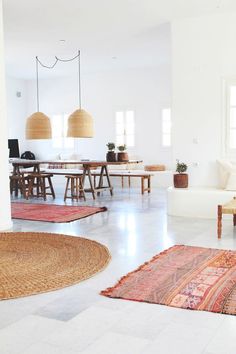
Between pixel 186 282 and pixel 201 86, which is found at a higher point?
pixel 201 86

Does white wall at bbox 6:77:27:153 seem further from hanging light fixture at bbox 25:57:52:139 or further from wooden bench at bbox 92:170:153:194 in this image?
wooden bench at bbox 92:170:153:194

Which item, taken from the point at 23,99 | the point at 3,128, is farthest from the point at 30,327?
the point at 23,99

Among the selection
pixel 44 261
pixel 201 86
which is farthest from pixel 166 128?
pixel 44 261

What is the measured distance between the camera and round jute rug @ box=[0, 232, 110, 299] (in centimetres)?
387

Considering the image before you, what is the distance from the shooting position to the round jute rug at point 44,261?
3873 mm

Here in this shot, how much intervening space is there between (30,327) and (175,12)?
5570mm

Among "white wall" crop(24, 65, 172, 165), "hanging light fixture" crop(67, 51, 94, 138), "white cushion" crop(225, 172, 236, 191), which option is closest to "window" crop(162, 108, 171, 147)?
"white wall" crop(24, 65, 172, 165)

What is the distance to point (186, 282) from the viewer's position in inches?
152

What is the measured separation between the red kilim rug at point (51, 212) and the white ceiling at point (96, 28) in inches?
126

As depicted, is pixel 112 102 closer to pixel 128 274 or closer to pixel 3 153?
pixel 3 153

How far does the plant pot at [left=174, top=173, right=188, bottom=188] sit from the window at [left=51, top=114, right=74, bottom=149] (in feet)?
21.3

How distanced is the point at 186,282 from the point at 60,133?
10.3m

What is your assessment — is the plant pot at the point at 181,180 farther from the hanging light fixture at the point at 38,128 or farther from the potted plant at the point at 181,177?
the hanging light fixture at the point at 38,128

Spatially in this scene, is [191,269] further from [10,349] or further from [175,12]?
[175,12]
